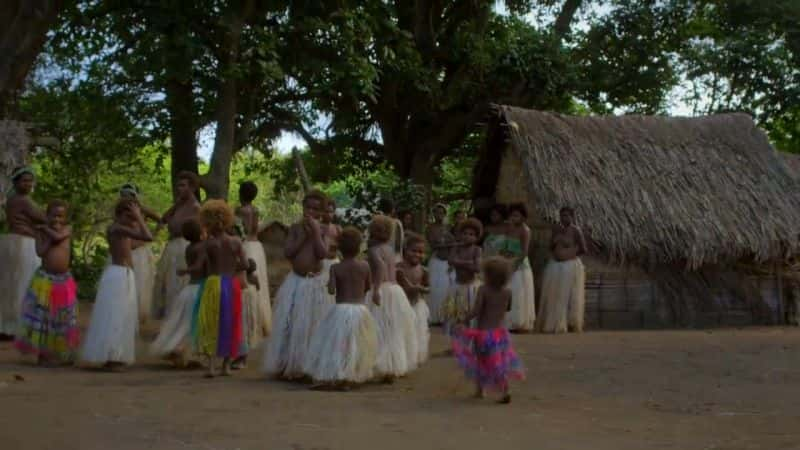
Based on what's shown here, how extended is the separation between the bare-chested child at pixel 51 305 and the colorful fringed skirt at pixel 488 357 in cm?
300

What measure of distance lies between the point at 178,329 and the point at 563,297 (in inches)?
207

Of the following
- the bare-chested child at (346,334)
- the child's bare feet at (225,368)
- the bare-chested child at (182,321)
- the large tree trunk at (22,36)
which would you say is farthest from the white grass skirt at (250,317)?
the large tree trunk at (22,36)

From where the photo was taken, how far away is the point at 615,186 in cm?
1214

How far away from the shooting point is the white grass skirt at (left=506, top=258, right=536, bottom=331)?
36.2 feet

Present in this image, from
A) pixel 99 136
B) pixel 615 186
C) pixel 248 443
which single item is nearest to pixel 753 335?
pixel 615 186

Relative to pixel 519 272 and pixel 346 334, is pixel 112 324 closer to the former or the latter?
pixel 346 334

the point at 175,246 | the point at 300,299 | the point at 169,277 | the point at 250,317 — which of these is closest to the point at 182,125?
the point at 175,246

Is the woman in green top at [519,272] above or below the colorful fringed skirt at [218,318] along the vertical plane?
above

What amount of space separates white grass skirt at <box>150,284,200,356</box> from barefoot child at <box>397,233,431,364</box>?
1.61 meters

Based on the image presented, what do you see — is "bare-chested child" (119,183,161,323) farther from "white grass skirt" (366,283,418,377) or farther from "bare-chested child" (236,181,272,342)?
"white grass skirt" (366,283,418,377)

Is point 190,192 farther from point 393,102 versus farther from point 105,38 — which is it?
point 393,102

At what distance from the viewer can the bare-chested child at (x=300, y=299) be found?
7.00m

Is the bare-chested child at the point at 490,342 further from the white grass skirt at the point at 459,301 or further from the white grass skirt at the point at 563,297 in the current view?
the white grass skirt at the point at 563,297

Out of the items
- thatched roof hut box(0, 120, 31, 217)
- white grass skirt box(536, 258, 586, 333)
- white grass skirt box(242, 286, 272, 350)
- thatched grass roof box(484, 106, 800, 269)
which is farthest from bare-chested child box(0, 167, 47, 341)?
thatched grass roof box(484, 106, 800, 269)
